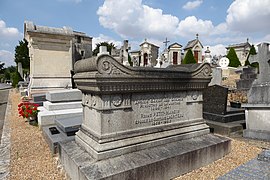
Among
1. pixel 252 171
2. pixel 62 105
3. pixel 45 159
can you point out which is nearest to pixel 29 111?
pixel 62 105

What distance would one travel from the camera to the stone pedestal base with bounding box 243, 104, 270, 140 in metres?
4.81

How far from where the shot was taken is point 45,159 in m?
3.91

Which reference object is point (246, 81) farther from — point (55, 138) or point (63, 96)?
point (55, 138)

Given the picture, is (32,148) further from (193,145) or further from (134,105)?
(193,145)

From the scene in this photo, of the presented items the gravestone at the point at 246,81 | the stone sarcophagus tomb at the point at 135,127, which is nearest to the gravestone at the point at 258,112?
the stone sarcophagus tomb at the point at 135,127

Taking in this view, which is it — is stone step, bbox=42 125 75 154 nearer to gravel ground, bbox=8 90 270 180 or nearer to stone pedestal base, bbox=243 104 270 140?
gravel ground, bbox=8 90 270 180

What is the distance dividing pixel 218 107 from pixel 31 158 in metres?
5.33

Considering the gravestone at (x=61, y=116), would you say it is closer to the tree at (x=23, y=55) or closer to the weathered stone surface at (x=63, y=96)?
the weathered stone surface at (x=63, y=96)

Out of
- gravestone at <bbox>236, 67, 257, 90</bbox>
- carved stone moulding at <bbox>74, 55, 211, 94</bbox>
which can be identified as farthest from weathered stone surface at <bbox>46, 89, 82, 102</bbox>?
gravestone at <bbox>236, 67, 257, 90</bbox>

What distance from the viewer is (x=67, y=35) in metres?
12.6

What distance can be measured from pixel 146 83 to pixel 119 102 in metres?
→ 0.55

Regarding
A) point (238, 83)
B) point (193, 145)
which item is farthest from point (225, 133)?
point (238, 83)

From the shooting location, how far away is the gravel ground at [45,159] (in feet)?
10.6

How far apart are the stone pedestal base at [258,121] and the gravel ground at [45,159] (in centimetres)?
22
